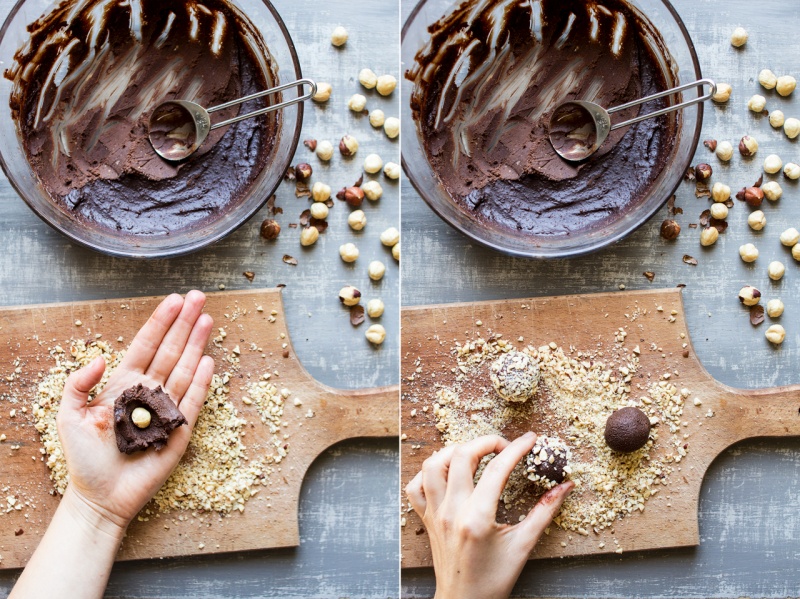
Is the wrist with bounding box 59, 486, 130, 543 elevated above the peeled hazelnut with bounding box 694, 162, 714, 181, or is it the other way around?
the peeled hazelnut with bounding box 694, 162, 714, 181

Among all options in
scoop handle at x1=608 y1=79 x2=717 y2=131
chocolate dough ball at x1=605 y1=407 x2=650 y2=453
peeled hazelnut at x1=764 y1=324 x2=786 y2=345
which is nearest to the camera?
scoop handle at x1=608 y1=79 x2=717 y2=131

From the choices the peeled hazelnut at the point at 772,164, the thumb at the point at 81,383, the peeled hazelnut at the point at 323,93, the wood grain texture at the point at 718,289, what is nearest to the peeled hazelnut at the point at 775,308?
the wood grain texture at the point at 718,289

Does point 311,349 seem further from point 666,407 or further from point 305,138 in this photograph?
point 666,407

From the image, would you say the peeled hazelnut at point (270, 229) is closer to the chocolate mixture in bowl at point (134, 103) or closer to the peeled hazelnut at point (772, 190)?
the chocolate mixture in bowl at point (134, 103)

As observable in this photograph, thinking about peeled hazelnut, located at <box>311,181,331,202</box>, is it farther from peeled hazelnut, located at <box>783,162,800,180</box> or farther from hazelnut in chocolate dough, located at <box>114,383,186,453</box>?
peeled hazelnut, located at <box>783,162,800,180</box>

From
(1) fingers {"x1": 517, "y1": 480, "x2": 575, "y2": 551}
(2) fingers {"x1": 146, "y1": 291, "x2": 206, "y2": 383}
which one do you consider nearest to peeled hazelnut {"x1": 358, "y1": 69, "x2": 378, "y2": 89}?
(2) fingers {"x1": 146, "y1": 291, "x2": 206, "y2": 383}
